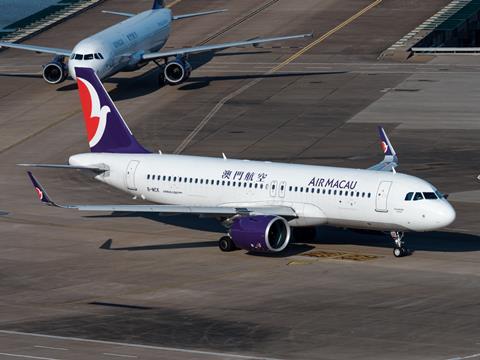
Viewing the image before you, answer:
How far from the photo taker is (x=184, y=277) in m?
62.0

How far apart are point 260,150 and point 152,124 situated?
11819mm

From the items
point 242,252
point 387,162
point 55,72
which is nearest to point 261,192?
point 242,252

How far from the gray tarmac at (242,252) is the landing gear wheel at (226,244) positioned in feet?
1.35

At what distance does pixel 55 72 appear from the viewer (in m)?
114

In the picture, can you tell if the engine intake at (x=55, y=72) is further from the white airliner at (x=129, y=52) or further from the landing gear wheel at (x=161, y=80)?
the landing gear wheel at (x=161, y=80)

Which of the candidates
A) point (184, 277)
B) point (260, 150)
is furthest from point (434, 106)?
point (184, 277)

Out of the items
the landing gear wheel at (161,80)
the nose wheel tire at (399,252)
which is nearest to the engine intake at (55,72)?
the landing gear wheel at (161,80)

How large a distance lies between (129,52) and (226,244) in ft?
153

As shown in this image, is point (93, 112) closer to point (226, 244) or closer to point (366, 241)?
point (226, 244)

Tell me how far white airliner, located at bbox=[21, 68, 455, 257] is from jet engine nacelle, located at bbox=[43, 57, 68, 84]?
40.5 meters

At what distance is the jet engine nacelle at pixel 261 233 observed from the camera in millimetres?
64188

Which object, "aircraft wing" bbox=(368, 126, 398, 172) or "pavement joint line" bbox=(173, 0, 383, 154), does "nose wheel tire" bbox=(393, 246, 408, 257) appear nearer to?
"aircraft wing" bbox=(368, 126, 398, 172)

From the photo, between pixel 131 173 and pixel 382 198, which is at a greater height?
pixel 131 173

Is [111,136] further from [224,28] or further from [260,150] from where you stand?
[224,28]
